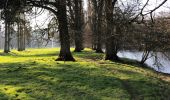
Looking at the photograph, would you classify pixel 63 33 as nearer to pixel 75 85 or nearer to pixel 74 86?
pixel 75 85

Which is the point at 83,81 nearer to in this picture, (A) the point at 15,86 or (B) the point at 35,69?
(A) the point at 15,86

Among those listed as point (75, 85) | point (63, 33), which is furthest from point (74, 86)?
point (63, 33)

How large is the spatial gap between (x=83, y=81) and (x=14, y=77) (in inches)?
131

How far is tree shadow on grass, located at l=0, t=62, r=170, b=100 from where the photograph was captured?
47.4 feet

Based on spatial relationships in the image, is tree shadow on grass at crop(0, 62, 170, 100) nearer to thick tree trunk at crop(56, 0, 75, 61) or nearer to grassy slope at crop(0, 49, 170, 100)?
grassy slope at crop(0, 49, 170, 100)

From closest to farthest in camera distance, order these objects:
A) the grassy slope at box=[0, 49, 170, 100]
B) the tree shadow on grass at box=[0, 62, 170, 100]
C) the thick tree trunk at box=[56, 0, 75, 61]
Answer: the grassy slope at box=[0, 49, 170, 100], the tree shadow on grass at box=[0, 62, 170, 100], the thick tree trunk at box=[56, 0, 75, 61]

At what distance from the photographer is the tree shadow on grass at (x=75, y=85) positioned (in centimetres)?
1446

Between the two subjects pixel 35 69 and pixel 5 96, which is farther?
pixel 35 69

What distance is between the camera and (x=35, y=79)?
17469mm

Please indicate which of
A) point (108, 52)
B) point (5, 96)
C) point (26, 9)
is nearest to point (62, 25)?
point (26, 9)

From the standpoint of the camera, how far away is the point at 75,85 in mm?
16203

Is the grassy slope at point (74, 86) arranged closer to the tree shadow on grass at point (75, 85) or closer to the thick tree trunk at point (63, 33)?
the tree shadow on grass at point (75, 85)

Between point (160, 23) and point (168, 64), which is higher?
point (160, 23)

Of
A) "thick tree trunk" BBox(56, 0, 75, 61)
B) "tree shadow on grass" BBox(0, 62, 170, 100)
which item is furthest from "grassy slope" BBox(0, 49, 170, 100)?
"thick tree trunk" BBox(56, 0, 75, 61)
